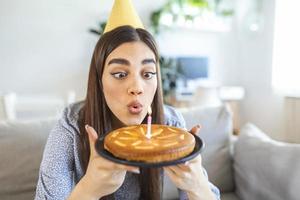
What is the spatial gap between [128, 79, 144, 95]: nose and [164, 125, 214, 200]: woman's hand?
0.54 feet

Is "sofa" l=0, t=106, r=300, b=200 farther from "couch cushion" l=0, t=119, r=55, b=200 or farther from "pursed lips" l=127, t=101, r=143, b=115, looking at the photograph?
"pursed lips" l=127, t=101, r=143, b=115

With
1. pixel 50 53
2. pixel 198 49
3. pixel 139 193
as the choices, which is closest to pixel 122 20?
pixel 139 193

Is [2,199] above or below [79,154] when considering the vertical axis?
below

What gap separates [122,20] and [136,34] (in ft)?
0.29

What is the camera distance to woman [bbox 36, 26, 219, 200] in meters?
0.65

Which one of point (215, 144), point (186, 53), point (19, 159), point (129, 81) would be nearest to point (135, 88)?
point (129, 81)

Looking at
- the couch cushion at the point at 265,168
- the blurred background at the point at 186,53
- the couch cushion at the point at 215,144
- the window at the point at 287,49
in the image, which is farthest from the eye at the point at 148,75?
the window at the point at 287,49

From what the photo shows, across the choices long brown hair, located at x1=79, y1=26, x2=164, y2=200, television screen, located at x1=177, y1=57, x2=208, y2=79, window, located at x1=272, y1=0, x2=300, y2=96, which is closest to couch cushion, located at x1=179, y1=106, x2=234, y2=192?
long brown hair, located at x1=79, y1=26, x2=164, y2=200

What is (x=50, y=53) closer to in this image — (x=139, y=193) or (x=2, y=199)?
(x=2, y=199)

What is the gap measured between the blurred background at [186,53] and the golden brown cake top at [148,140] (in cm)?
187

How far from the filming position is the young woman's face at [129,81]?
2.43 feet

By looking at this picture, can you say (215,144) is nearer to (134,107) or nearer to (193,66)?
(134,107)

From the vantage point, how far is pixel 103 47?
792mm

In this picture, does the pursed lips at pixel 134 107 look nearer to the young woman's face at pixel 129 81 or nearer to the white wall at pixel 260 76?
the young woman's face at pixel 129 81
